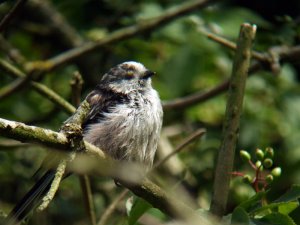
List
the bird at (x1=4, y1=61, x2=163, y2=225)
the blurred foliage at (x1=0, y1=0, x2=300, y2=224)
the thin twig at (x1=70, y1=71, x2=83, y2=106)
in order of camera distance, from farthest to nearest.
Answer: the blurred foliage at (x1=0, y1=0, x2=300, y2=224) → the bird at (x1=4, y1=61, x2=163, y2=225) → the thin twig at (x1=70, y1=71, x2=83, y2=106)

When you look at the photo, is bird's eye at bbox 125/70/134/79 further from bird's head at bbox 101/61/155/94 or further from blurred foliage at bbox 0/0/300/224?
blurred foliage at bbox 0/0/300/224

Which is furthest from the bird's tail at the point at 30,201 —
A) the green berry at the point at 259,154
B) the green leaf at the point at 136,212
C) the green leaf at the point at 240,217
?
the green leaf at the point at 240,217

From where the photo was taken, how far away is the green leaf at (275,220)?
308 cm

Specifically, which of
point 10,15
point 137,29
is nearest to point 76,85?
point 10,15

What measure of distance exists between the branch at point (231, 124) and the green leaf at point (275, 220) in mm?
494

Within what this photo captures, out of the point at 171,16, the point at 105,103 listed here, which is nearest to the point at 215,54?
the point at 171,16

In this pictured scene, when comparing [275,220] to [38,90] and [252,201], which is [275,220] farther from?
[38,90]

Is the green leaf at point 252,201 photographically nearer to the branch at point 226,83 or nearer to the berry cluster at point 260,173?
the berry cluster at point 260,173

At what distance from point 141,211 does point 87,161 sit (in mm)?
382

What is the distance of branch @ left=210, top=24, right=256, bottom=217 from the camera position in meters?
3.70

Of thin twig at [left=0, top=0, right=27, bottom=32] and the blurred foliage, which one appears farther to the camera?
the blurred foliage

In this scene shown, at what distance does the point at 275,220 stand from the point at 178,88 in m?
2.84

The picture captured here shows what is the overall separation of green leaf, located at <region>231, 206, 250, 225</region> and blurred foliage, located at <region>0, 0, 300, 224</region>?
8.35ft

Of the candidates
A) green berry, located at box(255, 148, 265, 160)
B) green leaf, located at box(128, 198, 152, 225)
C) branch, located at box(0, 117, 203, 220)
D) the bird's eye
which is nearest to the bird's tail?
branch, located at box(0, 117, 203, 220)
